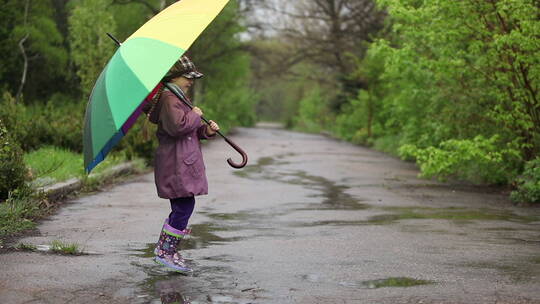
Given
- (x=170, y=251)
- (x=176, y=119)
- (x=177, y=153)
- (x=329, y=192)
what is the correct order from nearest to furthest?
(x=176, y=119)
(x=177, y=153)
(x=170, y=251)
(x=329, y=192)

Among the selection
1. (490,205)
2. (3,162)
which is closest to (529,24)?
(490,205)

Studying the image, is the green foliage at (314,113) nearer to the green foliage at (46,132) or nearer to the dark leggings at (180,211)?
the green foliage at (46,132)

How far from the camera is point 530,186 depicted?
1213 centimetres

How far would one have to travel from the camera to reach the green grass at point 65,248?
7.21 m

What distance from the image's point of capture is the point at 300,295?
5.67 metres

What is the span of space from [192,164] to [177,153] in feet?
0.50

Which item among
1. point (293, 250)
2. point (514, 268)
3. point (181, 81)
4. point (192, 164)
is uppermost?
point (181, 81)

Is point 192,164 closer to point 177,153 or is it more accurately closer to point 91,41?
point 177,153

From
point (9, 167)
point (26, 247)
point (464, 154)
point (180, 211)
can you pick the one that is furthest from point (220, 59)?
point (180, 211)

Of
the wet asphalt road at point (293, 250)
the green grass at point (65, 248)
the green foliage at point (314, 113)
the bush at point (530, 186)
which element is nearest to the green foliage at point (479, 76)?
the bush at point (530, 186)

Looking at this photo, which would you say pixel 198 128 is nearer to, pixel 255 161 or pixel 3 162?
pixel 3 162

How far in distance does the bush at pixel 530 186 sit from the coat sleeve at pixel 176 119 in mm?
7255

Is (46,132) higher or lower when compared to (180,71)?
lower

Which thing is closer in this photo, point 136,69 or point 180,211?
point 136,69
